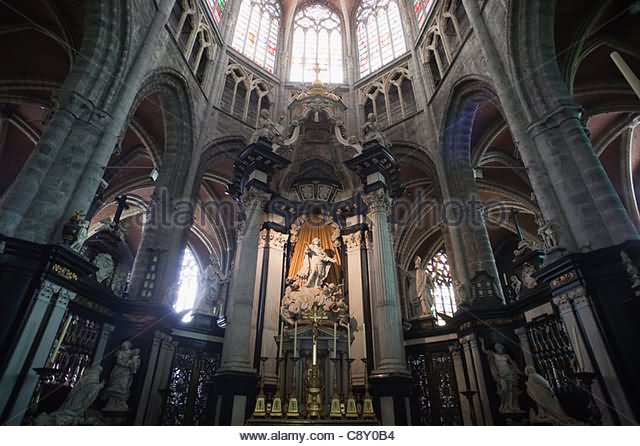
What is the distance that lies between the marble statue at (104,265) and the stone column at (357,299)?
5.76m

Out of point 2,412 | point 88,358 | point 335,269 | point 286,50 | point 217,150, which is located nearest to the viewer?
point 2,412

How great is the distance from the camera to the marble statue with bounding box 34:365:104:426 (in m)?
5.37

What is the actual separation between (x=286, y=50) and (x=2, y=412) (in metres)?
19.2

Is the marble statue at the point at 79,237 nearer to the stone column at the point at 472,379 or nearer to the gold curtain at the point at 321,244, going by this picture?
the gold curtain at the point at 321,244

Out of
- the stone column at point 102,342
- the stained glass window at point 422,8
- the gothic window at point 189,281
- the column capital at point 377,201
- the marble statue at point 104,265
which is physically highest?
the stained glass window at point 422,8

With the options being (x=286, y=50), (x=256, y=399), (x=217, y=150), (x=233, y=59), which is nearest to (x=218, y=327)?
(x=256, y=399)

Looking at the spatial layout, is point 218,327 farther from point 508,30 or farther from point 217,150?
point 508,30

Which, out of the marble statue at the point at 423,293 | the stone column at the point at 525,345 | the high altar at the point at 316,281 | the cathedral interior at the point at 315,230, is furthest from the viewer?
the marble statue at the point at 423,293

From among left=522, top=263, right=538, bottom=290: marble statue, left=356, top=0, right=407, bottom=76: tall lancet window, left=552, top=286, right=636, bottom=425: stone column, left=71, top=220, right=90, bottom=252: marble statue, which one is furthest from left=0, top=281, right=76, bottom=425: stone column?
left=356, top=0, right=407, bottom=76: tall lancet window

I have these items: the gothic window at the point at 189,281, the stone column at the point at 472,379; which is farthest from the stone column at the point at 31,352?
the gothic window at the point at 189,281

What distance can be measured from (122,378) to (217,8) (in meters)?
16.1

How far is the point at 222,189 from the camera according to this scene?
17906 mm

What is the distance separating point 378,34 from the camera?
61.6ft

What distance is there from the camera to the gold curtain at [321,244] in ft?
31.2
